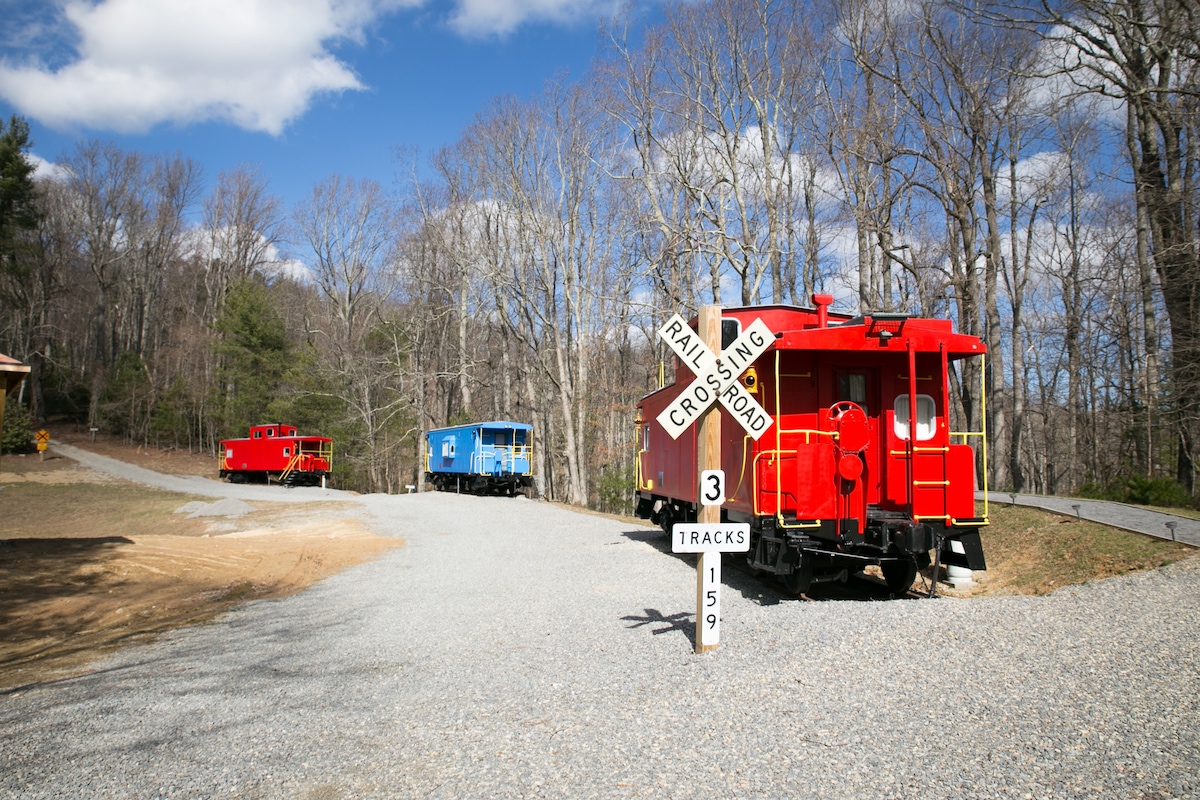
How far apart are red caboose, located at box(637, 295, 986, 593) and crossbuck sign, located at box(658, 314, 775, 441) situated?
1.78 meters

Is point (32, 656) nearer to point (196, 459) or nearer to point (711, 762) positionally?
point (711, 762)

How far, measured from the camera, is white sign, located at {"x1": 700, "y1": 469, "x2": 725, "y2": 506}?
6.30 m

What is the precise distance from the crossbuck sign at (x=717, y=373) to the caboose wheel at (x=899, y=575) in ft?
13.4

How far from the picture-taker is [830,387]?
9070mm

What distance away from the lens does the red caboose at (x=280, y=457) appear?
124ft

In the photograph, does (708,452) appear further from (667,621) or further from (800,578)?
(800,578)

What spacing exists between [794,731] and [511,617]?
4567 mm

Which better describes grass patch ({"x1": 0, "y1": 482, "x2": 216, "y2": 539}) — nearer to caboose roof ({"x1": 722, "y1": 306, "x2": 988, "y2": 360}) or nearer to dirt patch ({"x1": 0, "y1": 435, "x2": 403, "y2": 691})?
dirt patch ({"x1": 0, "y1": 435, "x2": 403, "y2": 691})

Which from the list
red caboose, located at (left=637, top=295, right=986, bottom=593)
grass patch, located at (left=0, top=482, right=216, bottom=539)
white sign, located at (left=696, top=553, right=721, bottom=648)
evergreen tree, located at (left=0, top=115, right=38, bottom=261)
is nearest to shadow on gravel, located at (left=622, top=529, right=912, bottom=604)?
red caboose, located at (left=637, top=295, right=986, bottom=593)

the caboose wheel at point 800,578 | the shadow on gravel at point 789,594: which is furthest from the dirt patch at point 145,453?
the caboose wheel at point 800,578

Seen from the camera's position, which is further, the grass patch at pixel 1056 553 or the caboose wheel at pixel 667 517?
the caboose wheel at pixel 667 517

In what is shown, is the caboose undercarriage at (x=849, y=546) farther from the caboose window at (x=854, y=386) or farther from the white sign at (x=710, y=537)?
the white sign at (x=710, y=537)

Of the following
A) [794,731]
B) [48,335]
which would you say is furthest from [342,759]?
[48,335]

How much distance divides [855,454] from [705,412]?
3071 mm
